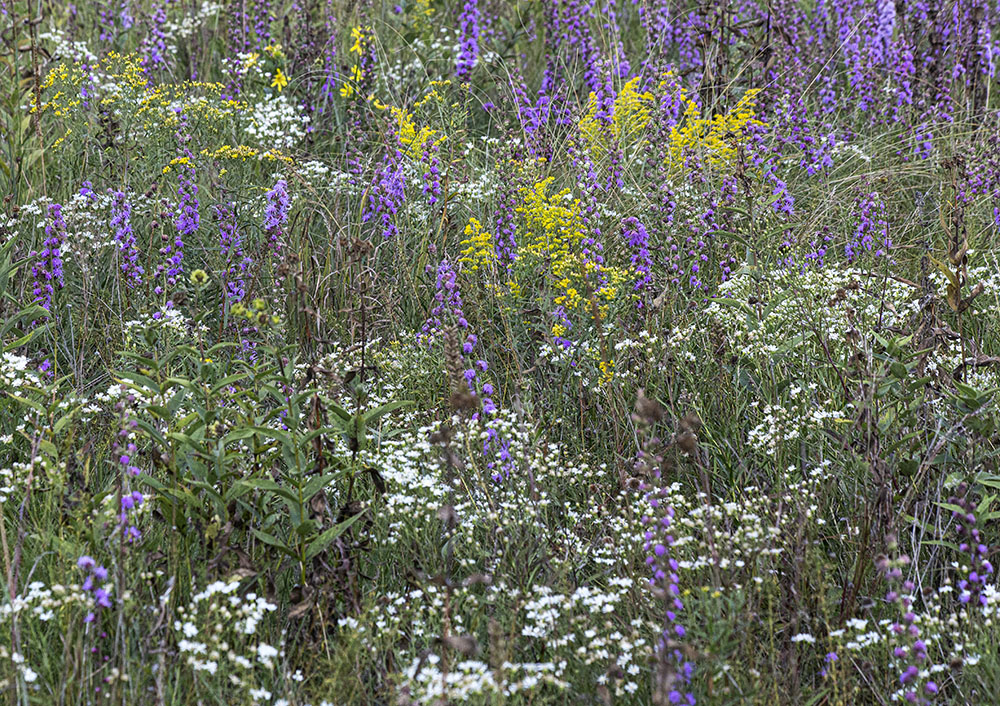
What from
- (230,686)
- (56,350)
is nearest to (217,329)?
(56,350)

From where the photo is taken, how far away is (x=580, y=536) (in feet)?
9.00

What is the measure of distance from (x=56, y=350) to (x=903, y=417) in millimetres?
3044

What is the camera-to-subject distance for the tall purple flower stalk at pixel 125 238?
12.7 feet

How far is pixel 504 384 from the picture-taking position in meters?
3.67

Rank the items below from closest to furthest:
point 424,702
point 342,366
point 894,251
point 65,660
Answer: point 424,702
point 65,660
point 342,366
point 894,251

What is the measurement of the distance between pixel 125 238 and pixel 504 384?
1.60m

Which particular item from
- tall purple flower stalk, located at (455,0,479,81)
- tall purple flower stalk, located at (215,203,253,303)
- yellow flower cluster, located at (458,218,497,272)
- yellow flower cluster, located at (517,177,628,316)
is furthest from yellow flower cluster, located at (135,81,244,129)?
yellow flower cluster, located at (517,177,628,316)

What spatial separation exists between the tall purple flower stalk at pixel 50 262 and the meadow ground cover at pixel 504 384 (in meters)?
0.04

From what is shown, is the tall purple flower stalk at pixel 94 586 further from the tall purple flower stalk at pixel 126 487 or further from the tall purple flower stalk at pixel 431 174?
the tall purple flower stalk at pixel 431 174

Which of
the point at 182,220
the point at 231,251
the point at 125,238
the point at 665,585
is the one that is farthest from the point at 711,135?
the point at 665,585

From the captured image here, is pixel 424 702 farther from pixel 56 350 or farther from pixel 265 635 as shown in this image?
pixel 56 350

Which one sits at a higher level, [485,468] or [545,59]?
[545,59]

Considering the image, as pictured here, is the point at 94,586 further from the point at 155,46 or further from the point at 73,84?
the point at 155,46

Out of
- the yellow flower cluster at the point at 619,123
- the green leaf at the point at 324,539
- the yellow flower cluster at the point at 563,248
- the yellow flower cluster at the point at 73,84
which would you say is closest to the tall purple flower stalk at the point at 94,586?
the green leaf at the point at 324,539
